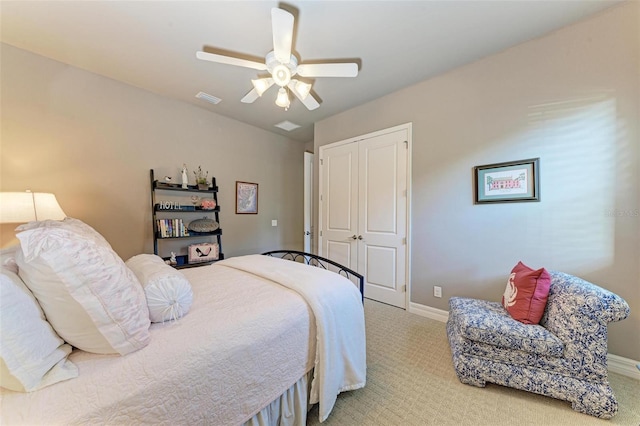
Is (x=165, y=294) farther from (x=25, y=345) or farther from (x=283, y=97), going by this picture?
(x=283, y=97)

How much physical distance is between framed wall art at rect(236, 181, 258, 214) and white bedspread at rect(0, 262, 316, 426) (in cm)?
256

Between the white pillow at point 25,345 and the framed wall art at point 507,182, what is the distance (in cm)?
303

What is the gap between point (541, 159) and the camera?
2.05 m

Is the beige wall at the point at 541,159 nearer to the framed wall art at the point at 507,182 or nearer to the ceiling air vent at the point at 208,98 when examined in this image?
the framed wall art at the point at 507,182

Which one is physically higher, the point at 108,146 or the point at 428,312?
the point at 108,146

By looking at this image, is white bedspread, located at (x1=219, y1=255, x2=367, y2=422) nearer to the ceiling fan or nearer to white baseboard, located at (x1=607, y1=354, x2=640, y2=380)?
the ceiling fan

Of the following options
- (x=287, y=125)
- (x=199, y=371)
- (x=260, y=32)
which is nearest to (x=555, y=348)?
(x=199, y=371)

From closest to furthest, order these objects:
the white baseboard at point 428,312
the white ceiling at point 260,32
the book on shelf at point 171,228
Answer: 1. the white ceiling at point 260,32
2. the white baseboard at point 428,312
3. the book on shelf at point 171,228

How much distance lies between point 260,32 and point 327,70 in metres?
0.69

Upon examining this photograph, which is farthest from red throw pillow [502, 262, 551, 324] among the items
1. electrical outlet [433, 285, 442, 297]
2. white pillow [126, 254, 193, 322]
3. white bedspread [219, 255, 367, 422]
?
white pillow [126, 254, 193, 322]

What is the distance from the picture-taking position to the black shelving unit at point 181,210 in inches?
113

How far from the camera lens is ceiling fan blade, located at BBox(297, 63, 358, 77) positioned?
5.91 ft

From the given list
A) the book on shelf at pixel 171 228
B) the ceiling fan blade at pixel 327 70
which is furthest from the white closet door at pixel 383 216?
the book on shelf at pixel 171 228

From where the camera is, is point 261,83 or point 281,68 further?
point 261,83
